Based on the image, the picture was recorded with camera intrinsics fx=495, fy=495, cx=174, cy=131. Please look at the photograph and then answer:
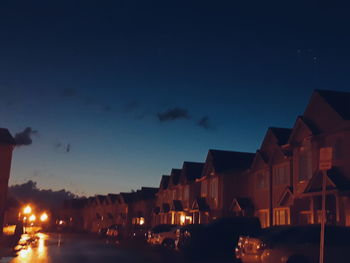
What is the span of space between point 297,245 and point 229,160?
30436mm

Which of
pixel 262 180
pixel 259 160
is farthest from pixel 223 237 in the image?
pixel 259 160

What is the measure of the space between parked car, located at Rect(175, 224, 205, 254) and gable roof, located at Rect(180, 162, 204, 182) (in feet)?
101

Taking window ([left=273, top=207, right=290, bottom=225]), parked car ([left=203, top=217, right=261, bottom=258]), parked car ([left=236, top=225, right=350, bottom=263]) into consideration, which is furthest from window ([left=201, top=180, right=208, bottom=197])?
parked car ([left=236, top=225, right=350, bottom=263])

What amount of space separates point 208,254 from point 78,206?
100423mm

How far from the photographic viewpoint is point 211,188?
45406 mm

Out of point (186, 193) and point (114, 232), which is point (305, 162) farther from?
point (114, 232)

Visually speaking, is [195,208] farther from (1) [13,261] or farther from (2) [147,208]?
(2) [147,208]

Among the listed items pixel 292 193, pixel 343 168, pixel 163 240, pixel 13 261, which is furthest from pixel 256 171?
pixel 13 261

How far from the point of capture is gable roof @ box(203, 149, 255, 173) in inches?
1718

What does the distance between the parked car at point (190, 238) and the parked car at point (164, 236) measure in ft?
18.3

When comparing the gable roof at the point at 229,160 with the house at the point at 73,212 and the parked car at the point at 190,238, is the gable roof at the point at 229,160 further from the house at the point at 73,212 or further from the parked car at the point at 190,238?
the house at the point at 73,212

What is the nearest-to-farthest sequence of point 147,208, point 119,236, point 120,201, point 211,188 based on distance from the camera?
point 211,188
point 119,236
point 147,208
point 120,201

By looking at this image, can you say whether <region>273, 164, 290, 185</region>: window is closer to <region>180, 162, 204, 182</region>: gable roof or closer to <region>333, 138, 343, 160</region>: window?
<region>333, 138, 343, 160</region>: window

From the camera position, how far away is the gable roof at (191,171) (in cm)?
5519
